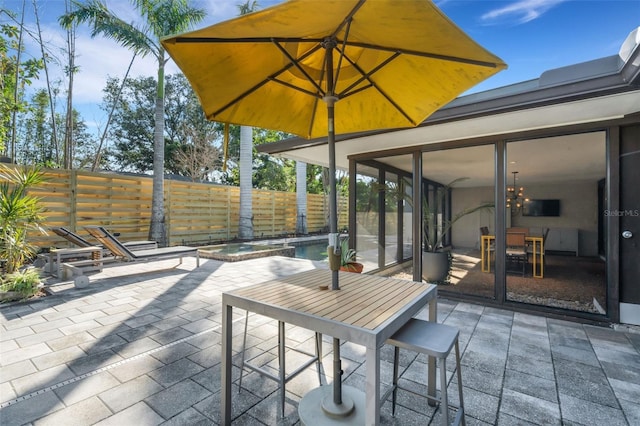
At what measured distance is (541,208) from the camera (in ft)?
31.3

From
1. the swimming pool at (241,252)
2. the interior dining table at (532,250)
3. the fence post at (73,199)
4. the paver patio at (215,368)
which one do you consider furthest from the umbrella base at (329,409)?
the fence post at (73,199)

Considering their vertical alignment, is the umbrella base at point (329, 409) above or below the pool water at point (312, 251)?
above

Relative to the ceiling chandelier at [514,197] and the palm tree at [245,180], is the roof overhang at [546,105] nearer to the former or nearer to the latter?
the ceiling chandelier at [514,197]

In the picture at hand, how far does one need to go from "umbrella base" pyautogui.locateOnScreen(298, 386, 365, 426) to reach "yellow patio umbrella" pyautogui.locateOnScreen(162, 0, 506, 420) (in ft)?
0.38

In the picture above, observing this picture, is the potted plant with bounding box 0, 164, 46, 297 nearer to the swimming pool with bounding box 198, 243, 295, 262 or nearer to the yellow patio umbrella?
the swimming pool with bounding box 198, 243, 295, 262

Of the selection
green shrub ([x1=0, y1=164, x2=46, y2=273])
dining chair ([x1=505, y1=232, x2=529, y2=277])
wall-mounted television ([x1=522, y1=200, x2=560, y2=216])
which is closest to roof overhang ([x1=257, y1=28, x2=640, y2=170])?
dining chair ([x1=505, y1=232, x2=529, y2=277])

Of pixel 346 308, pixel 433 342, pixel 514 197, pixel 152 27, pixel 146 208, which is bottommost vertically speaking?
pixel 433 342

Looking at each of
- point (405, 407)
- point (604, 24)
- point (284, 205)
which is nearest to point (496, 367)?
point (405, 407)

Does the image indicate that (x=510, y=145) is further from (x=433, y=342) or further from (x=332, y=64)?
(x=433, y=342)

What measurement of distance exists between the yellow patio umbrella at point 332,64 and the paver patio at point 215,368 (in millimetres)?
816

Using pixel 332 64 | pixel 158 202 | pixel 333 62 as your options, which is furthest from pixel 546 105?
pixel 158 202

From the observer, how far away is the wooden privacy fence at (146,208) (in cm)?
654

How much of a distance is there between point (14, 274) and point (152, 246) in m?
2.59

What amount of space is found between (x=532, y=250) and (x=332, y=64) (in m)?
6.87
